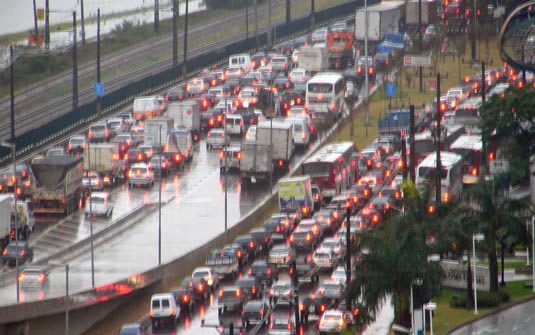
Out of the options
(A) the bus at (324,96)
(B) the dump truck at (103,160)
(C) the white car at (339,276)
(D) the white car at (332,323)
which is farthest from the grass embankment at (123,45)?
(D) the white car at (332,323)

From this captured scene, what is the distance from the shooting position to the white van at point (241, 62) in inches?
4958

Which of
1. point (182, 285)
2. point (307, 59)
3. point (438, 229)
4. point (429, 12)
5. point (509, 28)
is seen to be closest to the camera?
point (438, 229)

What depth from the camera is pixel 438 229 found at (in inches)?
2613

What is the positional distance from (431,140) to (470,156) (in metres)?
4.11

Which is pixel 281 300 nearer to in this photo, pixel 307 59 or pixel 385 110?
pixel 385 110

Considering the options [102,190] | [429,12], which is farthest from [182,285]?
[429,12]

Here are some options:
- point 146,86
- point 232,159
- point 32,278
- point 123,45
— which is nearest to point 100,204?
point 232,159

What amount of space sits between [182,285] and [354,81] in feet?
154

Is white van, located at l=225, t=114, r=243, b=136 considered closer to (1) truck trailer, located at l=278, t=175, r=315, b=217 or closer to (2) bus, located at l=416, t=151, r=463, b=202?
(1) truck trailer, located at l=278, t=175, r=315, b=217

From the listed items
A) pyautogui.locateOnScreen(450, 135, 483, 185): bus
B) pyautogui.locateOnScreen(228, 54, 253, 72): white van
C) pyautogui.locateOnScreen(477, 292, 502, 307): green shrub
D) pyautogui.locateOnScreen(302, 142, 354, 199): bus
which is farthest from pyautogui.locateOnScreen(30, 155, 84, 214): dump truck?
pyautogui.locateOnScreen(228, 54, 253, 72): white van

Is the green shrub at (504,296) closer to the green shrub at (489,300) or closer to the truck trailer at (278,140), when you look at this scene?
the green shrub at (489,300)

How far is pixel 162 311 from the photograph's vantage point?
69438mm

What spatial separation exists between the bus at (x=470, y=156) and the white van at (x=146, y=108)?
2651 centimetres

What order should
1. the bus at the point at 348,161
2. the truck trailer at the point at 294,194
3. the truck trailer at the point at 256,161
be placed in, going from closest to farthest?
1. the truck trailer at the point at 294,194
2. the bus at the point at 348,161
3. the truck trailer at the point at 256,161
